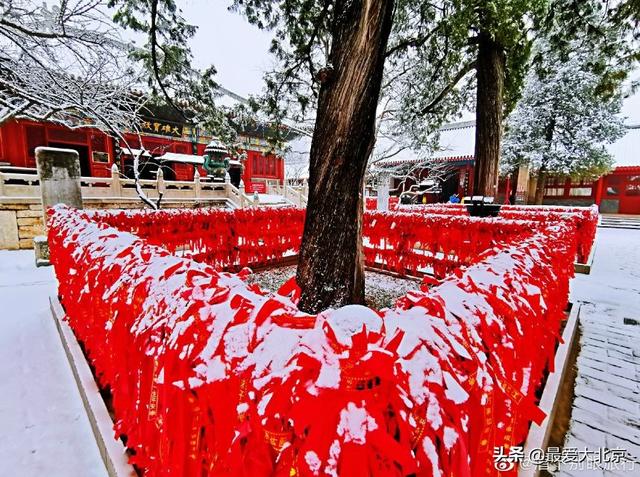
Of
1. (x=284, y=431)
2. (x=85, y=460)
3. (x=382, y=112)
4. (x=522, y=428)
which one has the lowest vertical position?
(x=85, y=460)

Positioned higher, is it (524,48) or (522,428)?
(524,48)

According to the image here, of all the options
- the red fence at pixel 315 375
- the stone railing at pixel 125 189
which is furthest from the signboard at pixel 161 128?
the red fence at pixel 315 375

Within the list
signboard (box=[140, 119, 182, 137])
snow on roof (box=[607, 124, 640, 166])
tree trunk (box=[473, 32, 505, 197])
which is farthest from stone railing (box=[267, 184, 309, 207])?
snow on roof (box=[607, 124, 640, 166])

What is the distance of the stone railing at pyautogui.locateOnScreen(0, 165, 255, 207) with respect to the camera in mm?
8562

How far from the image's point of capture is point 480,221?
574cm

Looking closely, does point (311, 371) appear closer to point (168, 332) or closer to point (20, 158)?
point (168, 332)

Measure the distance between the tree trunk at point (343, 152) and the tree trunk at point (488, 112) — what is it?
559 centimetres

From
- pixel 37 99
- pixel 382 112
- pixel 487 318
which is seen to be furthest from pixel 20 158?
pixel 487 318

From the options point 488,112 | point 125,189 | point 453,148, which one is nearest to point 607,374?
point 488,112

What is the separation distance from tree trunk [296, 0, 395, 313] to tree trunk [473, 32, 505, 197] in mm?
5586

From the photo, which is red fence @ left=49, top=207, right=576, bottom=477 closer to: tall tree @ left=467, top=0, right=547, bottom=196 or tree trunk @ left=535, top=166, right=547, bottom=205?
tall tree @ left=467, top=0, right=547, bottom=196

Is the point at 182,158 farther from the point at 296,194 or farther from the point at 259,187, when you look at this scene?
the point at 296,194

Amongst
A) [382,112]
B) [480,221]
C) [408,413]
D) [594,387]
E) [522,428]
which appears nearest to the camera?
[408,413]

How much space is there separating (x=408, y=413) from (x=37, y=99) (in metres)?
10.9
